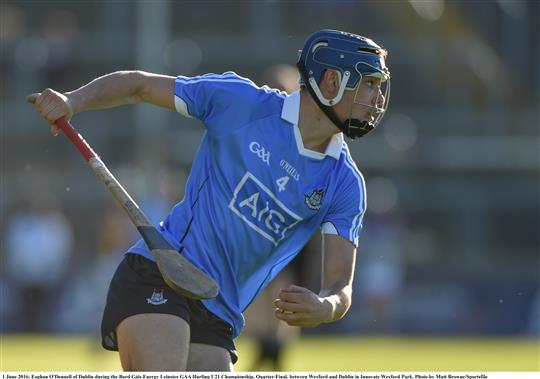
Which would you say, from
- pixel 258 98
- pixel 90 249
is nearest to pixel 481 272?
pixel 90 249

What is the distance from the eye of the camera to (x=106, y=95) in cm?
525

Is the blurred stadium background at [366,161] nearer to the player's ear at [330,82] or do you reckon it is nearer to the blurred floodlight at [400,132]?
the blurred floodlight at [400,132]

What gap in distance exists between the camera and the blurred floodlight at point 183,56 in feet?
57.2

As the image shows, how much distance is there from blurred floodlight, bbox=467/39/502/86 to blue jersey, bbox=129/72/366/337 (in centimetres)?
1400

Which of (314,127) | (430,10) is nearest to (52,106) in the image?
(314,127)

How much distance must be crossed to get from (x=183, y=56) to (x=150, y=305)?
503 inches

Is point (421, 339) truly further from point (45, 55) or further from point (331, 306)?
point (331, 306)

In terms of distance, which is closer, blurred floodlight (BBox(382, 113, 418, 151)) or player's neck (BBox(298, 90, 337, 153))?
player's neck (BBox(298, 90, 337, 153))

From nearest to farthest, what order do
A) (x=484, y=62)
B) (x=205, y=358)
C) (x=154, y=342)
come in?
1. (x=154, y=342)
2. (x=205, y=358)
3. (x=484, y=62)

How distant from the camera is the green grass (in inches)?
424

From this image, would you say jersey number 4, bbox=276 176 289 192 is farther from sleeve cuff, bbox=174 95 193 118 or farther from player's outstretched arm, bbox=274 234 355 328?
sleeve cuff, bbox=174 95 193 118

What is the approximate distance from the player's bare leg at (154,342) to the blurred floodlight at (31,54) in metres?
11.7

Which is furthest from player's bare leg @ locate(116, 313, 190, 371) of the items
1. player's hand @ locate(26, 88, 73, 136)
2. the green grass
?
the green grass

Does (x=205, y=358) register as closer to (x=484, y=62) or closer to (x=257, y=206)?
(x=257, y=206)
